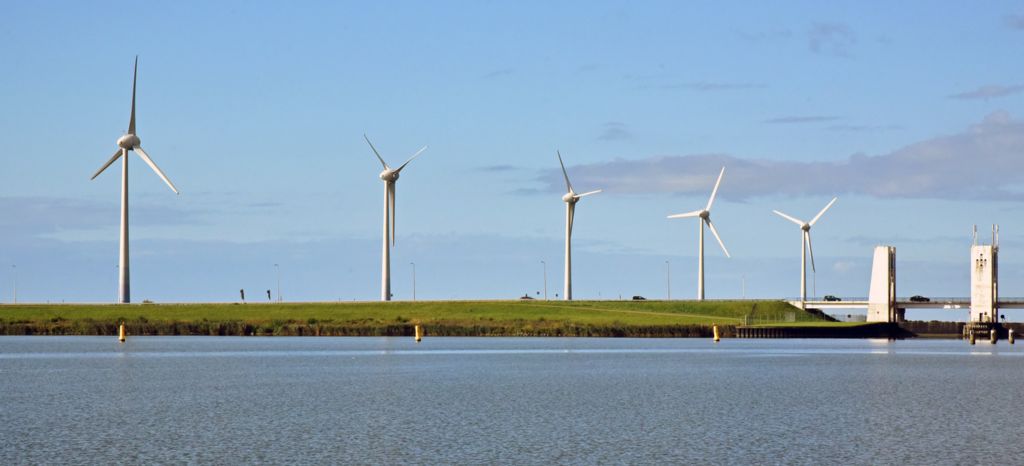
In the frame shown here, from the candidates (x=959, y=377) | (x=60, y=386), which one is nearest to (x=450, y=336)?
(x=959, y=377)

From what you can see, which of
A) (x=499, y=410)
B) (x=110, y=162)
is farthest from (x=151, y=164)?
(x=499, y=410)

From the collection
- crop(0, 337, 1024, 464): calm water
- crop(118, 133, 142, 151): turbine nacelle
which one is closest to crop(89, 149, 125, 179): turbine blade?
crop(118, 133, 142, 151): turbine nacelle

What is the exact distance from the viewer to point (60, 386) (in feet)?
263

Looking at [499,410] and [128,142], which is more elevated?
[128,142]

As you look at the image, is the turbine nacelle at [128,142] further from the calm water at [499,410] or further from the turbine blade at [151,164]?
the calm water at [499,410]

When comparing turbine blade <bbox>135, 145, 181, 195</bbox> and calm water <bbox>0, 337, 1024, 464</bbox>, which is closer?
calm water <bbox>0, 337, 1024, 464</bbox>

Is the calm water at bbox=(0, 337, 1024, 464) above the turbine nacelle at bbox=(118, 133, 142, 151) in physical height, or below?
below

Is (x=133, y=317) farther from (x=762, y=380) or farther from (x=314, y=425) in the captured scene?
(x=314, y=425)

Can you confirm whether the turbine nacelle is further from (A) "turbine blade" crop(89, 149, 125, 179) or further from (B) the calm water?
(B) the calm water

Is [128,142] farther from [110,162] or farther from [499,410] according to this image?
[499,410]

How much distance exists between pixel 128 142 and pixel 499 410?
4953 inches

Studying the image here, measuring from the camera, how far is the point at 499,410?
66062 millimetres

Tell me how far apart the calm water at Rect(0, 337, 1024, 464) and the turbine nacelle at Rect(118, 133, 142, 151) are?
62.6 m

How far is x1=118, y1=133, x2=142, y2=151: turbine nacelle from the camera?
179 meters
